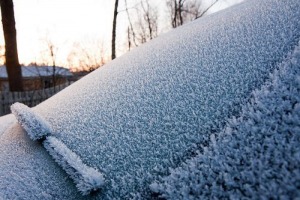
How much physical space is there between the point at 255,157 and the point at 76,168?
44 centimetres

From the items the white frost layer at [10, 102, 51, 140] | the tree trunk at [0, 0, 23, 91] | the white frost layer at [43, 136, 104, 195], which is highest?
the tree trunk at [0, 0, 23, 91]

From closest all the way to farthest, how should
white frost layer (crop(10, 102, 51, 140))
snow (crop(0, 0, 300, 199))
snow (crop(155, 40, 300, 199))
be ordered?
snow (crop(155, 40, 300, 199)) < snow (crop(0, 0, 300, 199)) < white frost layer (crop(10, 102, 51, 140))

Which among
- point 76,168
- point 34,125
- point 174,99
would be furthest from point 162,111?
point 34,125

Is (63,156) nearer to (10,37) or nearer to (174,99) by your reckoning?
(174,99)

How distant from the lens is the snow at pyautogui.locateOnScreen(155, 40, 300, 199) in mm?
481

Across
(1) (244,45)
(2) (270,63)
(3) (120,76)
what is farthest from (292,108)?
(3) (120,76)

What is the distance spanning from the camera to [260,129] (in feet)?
1.81

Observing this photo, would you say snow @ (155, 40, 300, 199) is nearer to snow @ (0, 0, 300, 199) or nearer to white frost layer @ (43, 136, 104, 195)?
snow @ (0, 0, 300, 199)

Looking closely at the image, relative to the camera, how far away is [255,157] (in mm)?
522

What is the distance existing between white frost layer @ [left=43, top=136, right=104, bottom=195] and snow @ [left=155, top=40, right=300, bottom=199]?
0.54ft

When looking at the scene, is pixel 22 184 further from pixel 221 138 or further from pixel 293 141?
pixel 293 141

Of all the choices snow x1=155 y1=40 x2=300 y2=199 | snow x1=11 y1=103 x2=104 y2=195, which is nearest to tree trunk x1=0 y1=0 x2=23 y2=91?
snow x1=11 y1=103 x2=104 y2=195

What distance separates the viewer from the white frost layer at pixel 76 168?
2.25 ft

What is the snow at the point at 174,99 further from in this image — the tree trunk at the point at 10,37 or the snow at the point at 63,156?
the tree trunk at the point at 10,37
